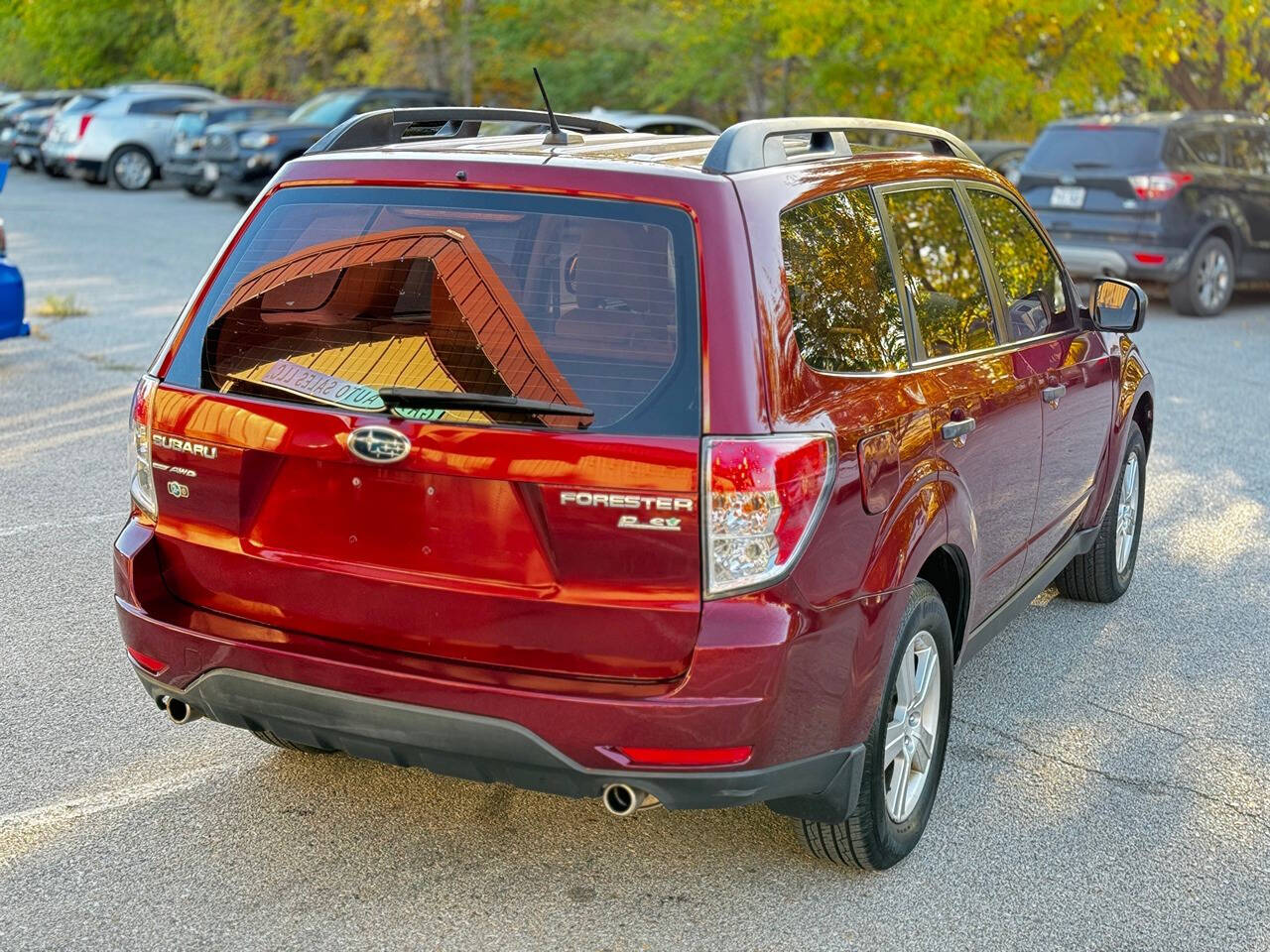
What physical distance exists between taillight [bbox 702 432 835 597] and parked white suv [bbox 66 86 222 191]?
2829 centimetres

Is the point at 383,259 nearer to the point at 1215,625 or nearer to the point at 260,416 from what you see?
the point at 260,416

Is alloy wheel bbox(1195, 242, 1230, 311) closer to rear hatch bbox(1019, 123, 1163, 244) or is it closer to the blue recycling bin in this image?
rear hatch bbox(1019, 123, 1163, 244)

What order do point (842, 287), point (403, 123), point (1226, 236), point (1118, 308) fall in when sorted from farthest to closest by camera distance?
point (1226, 236)
point (1118, 308)
point (403, 123)
point (842, 287)

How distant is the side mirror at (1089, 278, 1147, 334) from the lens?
536cm

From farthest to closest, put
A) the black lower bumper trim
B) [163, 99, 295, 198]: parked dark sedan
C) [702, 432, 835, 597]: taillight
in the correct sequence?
[163, 99, 295, 198]: parked dark sedan
the black lower bumper trim
[702, 432, 835, 597]: taillight

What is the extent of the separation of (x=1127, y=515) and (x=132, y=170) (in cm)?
2681

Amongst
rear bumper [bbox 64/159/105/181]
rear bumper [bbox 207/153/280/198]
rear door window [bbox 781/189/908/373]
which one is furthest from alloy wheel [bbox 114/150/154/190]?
rear door window [bbox 781/189/908/373]

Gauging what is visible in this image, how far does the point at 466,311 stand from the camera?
3.49 metres

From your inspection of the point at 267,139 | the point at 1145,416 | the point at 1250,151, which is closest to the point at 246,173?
the point at 267,139

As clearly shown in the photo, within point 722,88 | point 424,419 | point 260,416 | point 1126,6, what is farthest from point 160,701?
point 722,88

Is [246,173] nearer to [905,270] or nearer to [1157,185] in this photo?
[1157,185]

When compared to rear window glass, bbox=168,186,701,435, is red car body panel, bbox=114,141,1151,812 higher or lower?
lower

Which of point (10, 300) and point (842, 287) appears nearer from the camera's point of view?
point (842, 287)

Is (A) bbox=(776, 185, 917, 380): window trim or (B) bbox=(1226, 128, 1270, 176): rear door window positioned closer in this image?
(A) bbox=(776, 185, 917, 380): window trim
